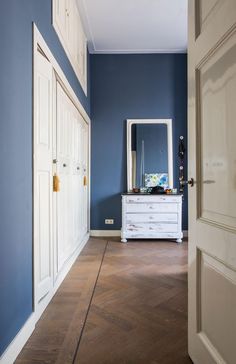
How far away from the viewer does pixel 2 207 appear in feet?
4.41

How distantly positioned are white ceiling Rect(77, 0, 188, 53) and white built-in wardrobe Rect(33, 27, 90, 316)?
1270 millimetres

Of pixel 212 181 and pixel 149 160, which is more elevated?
pixel 149 160

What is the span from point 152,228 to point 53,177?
8.11 ft

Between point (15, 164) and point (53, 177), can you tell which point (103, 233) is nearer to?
point (53, 177)

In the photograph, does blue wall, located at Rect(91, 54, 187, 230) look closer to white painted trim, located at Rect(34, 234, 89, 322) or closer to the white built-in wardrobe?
the white built-in wardrobe

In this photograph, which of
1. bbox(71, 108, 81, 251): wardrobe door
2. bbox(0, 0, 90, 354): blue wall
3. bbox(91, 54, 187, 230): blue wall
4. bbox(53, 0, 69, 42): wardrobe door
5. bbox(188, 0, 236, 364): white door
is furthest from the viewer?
bbox(91, 54, 187, 230): blue wall

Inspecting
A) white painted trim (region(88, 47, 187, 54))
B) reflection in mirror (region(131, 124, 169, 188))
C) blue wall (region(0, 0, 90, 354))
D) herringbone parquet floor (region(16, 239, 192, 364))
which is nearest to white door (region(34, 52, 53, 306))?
blue wall (region(0, 0, 90, 354))

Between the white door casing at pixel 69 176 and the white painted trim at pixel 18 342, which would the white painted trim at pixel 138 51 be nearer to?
Answer: the white door casing at pixel 69 176

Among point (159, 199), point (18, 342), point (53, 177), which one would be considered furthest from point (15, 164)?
point (159, 199)

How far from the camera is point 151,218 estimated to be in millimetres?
4387

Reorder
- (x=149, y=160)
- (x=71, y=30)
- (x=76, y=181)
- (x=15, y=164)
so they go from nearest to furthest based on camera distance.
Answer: (x=15, y=164)
(x=71, y=30)
(x=76, y=181)
(x=149, y=160)

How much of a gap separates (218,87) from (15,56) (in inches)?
42.7

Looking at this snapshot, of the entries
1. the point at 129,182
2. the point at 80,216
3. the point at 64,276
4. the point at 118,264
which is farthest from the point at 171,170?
the point at 64,276

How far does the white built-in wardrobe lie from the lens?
1.91 metres
